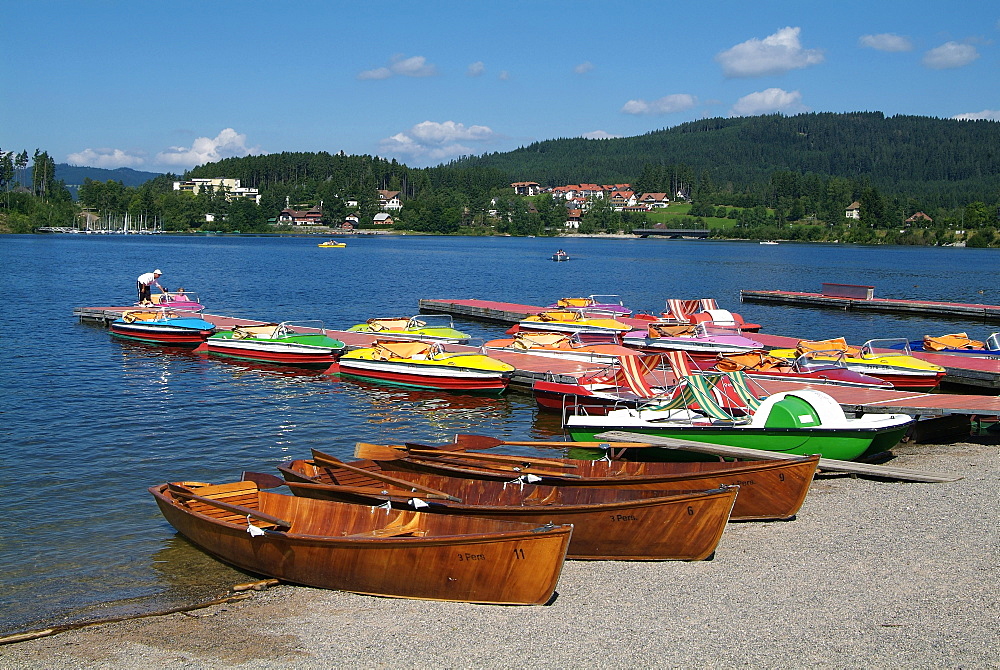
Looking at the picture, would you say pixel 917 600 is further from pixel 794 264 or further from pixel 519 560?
pixel 794 264

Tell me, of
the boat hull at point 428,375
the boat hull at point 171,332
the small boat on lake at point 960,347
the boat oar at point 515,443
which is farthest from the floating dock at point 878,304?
the boat oar at point 515,443

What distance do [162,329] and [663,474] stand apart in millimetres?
27050

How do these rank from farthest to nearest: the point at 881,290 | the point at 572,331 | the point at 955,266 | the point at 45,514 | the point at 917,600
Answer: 1. the point at 955,266
2. the point at 881,290
3. the point at 572,331
4. the point at 45,514
5. the point at 917,600

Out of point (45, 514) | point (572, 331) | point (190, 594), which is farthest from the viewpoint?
point (572, 331)

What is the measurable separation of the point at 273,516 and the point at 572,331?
987 inches

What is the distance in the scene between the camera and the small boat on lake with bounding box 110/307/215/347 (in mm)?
35438

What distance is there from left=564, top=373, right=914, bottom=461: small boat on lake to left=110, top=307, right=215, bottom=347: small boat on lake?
22.0m

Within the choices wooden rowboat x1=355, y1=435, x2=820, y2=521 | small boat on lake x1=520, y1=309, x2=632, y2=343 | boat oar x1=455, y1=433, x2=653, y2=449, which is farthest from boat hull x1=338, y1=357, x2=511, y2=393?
wooden rowboat x1=355, y1=435, x2=820, y2=521

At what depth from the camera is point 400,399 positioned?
85.8ft

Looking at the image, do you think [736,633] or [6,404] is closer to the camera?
[736,633]

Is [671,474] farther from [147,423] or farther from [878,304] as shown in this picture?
[878,304]

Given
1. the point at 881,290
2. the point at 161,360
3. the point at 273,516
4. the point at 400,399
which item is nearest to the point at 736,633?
the point at 273,516

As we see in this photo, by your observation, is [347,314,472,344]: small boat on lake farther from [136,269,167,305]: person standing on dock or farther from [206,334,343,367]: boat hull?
[136,269,167,305]: person standing on dock

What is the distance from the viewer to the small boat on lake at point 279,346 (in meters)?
30.8
